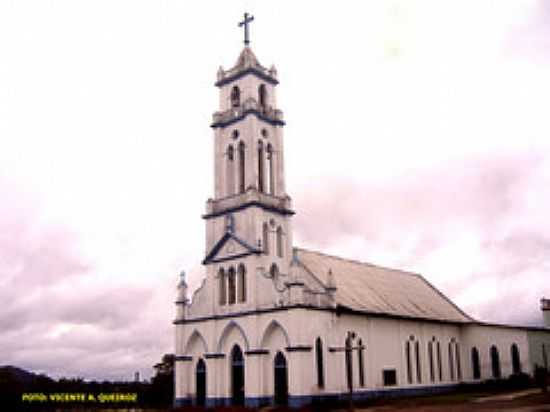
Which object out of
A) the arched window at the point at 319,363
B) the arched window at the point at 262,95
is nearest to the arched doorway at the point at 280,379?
the arched window at the point at 319,363

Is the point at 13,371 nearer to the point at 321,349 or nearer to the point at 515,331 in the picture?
the point at 321,349

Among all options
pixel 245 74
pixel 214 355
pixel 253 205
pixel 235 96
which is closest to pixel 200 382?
pixel 214 355

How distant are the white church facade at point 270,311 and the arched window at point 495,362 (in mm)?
6641

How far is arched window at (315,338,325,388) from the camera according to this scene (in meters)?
44.0

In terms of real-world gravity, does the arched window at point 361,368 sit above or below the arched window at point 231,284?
below

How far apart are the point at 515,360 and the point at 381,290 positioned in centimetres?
1894

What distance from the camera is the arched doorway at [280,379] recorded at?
144 feet

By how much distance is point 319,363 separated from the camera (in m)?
44.3

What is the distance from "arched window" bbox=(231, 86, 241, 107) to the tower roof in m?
0.84

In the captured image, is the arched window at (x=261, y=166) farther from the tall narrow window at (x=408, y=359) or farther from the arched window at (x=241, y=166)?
the tall narrow window at (x=408, y=359)

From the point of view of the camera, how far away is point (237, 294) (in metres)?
47.7

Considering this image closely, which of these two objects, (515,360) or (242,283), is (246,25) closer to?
(242,283)

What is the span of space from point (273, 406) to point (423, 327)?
18862mm

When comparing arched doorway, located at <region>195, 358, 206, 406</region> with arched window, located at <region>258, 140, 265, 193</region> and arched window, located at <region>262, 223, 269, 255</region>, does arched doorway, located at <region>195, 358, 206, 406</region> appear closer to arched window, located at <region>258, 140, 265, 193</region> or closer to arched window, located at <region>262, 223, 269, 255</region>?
arched window, located at <region>262, 223, 269, 255</region>
